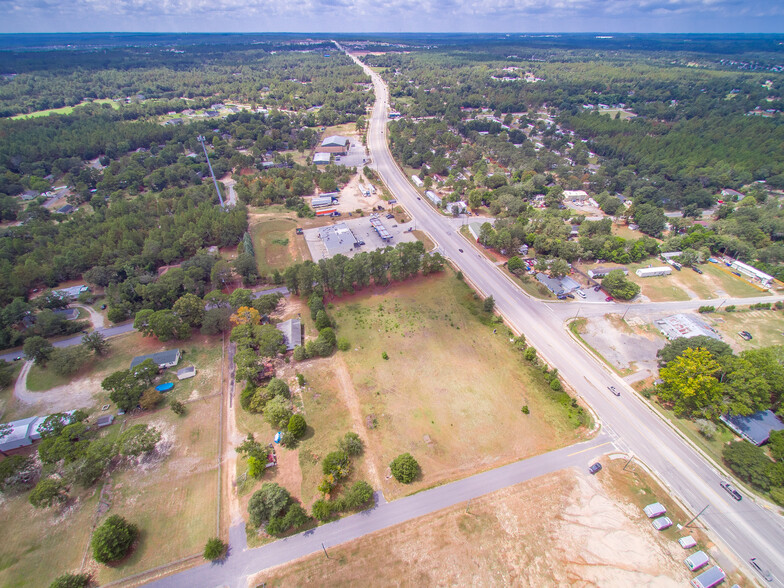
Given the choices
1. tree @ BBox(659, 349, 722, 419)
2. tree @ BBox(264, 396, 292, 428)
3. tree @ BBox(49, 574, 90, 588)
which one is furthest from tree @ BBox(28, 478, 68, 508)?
tree @ BBox(659, 349, 722, 419)

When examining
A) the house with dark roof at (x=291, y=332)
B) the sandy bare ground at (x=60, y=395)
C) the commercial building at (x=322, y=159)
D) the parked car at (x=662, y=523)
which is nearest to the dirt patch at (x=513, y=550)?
the parked car at (x=662, y=523)

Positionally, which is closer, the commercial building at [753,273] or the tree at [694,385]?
the tree at [694,385]

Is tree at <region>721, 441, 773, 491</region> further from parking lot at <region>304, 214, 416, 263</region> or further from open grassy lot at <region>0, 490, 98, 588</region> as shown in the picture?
open grassy lot at <region>0, 490, 98, 588</region>

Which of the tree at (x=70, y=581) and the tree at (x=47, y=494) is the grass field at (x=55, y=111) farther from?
the tree at (x=70, y=581)

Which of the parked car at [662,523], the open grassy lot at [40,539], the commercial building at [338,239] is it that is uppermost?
the commercial building at [338,239]

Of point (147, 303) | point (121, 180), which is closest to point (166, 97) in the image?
point (121, 180)

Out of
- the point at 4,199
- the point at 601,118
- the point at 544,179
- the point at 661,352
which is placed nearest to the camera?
the point at 661,352

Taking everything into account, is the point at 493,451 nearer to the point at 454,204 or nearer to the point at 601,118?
the point at 454,204
